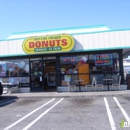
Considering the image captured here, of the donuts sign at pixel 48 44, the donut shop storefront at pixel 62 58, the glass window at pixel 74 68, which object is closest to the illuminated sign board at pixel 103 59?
the donut shop storefront at pixel 62 58

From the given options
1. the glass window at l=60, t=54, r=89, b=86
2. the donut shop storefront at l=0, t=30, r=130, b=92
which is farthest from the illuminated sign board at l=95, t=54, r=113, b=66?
the glass window at l=60, t=54, r=89, b=86

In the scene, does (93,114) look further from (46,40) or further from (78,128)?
(46,40)

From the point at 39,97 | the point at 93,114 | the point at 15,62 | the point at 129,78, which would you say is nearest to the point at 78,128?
the point at 93,114

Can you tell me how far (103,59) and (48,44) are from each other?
4.27 meters

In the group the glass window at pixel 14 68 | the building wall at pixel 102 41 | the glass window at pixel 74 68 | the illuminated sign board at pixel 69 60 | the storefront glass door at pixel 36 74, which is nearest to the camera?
the building wall at pixel 102 41

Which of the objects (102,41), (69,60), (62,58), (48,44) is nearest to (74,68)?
(69,60)

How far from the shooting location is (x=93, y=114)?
7688mm

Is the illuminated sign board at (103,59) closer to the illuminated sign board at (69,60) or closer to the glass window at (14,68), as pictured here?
the illuminated sign board at (69,60)

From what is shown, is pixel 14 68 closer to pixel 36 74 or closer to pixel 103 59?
pixel 36 74

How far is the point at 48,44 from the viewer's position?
1459cm

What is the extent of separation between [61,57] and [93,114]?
26.9ft

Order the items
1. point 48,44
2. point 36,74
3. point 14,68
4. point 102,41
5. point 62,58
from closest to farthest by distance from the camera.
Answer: point 102,41, point 48,44, point 62,58, point 36,74, point 14,68

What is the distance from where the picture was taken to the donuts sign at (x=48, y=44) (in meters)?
14.3

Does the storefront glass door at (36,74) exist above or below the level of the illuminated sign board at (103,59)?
below
